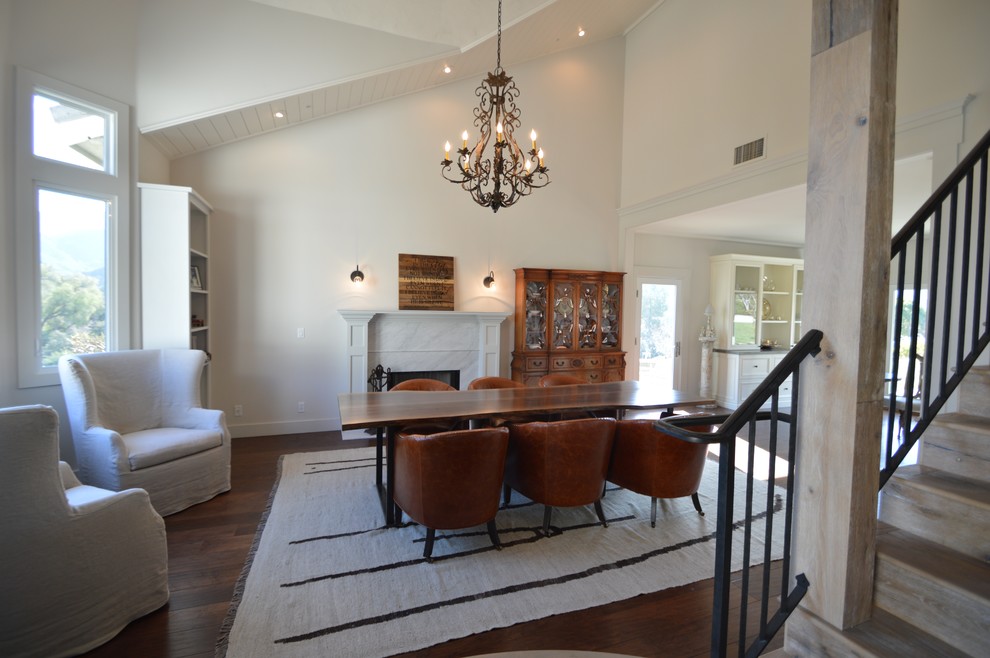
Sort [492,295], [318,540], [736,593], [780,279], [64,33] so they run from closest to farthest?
[736,593] < [318,540] < [64,33] < [492,295] < [780,279]

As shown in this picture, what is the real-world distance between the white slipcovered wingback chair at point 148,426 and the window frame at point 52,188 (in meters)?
0.32

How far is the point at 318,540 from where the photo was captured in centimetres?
271

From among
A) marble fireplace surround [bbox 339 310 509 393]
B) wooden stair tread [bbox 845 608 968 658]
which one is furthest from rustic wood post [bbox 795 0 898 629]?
marble fireplace surround [bbox 339 310 509 393]

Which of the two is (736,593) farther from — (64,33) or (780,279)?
(780,279)

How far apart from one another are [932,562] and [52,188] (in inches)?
212

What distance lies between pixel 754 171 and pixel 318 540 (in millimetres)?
4930

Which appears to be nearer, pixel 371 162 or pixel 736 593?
pixel 736 593

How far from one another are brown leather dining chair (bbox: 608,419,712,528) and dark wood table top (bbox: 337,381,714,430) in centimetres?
37

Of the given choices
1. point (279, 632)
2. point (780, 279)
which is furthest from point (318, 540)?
point (780, 279)

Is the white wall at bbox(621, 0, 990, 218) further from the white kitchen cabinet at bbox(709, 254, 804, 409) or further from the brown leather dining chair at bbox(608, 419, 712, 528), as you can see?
the brown leather dining chair at bbox(608, 419, 712, 528)

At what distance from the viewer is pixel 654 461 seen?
2836mm

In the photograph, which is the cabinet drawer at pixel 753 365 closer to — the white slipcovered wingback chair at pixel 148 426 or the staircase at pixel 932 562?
the staircase at pixel 932 562

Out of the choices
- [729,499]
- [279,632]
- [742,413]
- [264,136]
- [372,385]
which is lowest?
[279,632]

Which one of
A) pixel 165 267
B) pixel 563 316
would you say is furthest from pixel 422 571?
pixel 563 316
